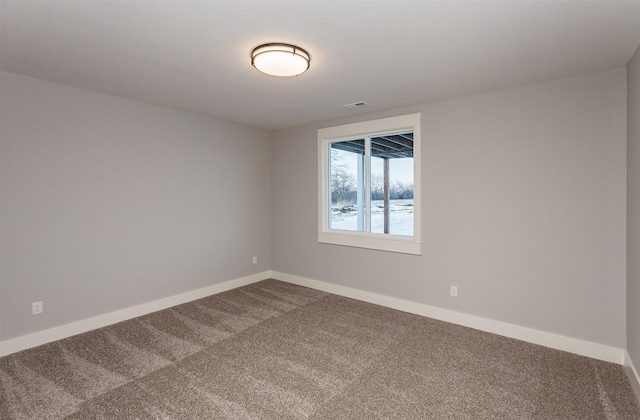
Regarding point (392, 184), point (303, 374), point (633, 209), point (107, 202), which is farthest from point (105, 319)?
point (633, 209)

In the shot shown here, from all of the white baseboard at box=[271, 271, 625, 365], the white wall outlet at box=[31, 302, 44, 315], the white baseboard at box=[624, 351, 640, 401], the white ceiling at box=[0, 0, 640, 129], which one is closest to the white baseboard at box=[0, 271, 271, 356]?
the white wall outlet at box=[31, 302, 44, 315]

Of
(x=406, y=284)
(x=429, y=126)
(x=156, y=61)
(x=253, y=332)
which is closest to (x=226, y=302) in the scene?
(x=253, y=332)

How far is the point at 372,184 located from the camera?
4238 mm

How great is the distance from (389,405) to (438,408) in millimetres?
311

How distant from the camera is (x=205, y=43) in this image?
2.19 meters

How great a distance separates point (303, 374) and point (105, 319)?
2.32 m

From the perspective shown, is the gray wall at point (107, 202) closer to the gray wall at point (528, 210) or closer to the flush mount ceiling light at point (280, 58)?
the flush mount ceiling light at point (280, 58)

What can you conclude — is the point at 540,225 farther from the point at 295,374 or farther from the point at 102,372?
the point at 102,372

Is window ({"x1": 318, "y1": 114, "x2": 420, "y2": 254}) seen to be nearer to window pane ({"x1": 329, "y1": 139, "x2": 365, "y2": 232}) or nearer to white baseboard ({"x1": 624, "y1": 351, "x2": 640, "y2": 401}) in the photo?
window pane ({"x1": 329, "y1": 139, "x2": 365, "y2": 232})

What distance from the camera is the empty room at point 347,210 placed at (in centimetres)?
204

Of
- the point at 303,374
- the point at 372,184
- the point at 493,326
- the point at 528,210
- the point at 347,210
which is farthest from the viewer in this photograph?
the point at 347,210

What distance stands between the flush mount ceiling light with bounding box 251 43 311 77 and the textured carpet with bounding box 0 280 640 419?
2302 mm

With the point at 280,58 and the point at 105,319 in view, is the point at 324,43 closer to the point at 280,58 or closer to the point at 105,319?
the point at 280,58

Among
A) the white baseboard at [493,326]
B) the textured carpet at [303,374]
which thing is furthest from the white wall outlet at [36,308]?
the white baseboard at [493,326]
